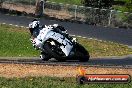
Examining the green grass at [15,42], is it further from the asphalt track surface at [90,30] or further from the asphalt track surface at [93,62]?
the asphalt track surface at [93,62]

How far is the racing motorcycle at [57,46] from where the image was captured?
1071 inches

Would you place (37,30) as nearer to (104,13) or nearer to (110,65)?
(110,65)

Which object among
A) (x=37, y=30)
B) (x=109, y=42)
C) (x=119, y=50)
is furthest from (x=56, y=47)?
(x=109, y=42)

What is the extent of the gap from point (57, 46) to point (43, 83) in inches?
269

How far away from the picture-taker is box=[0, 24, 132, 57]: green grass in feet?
112

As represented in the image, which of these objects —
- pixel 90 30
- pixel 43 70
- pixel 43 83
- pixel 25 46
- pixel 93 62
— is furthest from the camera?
pixel 90 30

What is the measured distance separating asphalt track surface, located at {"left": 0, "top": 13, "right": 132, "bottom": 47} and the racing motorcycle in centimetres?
1097

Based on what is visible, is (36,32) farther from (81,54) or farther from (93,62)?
(93,62)

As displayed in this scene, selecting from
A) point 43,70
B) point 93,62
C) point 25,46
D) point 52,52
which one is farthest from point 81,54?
point 25,46

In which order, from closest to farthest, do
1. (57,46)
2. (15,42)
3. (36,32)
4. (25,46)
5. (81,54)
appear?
(57,46), (36,32), (81,54), (25,46), (15,42)

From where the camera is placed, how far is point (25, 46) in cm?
3591

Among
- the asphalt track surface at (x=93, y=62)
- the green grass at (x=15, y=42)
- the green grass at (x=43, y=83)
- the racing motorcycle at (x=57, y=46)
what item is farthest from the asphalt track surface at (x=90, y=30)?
the green grass at (x=43, y=83)

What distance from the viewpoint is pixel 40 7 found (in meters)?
48.1

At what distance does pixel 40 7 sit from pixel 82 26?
5.82 m
